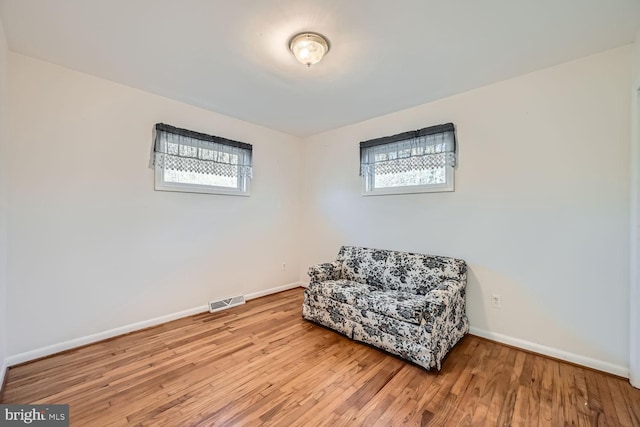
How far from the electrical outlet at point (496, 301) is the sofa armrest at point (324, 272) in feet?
5.49

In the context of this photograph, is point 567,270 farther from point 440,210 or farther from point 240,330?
point 240,330

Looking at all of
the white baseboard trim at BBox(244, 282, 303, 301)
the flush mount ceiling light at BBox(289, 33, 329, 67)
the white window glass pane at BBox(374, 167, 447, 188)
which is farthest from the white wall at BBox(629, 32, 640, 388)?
the white baseboard trim at BBox(244, 282, 303, 301)

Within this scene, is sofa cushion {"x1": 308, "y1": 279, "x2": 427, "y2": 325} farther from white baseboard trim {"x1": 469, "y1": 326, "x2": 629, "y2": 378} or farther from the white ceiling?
the white ceiling

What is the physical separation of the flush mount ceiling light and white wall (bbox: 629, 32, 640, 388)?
2.30 m

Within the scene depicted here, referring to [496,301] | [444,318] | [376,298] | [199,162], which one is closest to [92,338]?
[199,162]

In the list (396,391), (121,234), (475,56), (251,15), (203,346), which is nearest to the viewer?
(251,15)

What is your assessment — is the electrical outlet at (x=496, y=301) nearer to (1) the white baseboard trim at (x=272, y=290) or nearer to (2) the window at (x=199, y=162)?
(1) the white baseboard trim at (x=272, y=290)

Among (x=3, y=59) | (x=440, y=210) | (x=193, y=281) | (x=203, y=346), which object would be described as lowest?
(x=203, y=346)

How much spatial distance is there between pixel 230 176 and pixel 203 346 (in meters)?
2.10

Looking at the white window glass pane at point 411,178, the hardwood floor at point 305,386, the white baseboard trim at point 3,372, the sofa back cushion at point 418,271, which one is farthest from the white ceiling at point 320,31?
the hardwood floor at point 305,386

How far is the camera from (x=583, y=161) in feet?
7.29

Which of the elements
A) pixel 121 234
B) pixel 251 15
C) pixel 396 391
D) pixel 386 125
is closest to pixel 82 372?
pixel 121 234

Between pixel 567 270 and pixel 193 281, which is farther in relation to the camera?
pixel 193 281

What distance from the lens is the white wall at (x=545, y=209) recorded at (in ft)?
6.89
